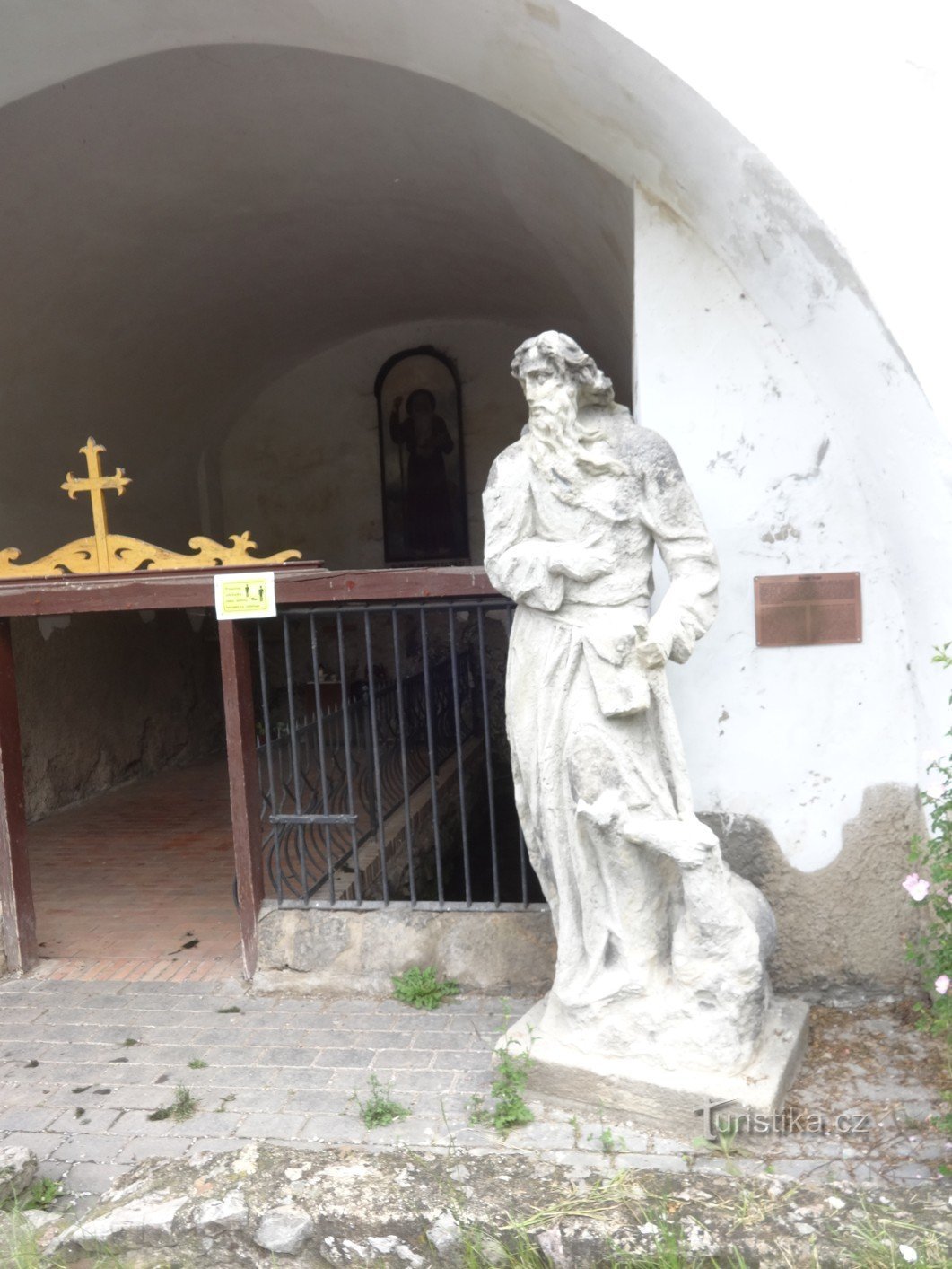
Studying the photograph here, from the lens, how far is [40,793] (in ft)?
25.1

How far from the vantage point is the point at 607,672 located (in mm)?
3307

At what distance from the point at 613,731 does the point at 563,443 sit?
93 centimetres

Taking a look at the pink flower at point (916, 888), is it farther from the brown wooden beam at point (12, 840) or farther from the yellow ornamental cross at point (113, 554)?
the brown wooden beam at point (12, 840)

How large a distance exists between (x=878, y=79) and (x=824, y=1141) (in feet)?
11.0

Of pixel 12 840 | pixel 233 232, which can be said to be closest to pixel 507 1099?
pixel 12 840

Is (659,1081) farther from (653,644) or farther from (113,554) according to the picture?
(113,554)

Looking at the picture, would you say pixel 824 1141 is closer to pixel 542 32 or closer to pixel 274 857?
pixel 274 857

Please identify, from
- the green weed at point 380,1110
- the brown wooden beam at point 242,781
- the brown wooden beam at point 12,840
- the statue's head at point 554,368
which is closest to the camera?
the statue's head at point 554,368

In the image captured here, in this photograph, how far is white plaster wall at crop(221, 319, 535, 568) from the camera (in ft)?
36.1

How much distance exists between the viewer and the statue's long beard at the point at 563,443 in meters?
3.31

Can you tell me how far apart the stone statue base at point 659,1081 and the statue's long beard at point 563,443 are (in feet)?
6.09

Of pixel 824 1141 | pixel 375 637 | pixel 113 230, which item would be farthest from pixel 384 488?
pixel 824 1141
